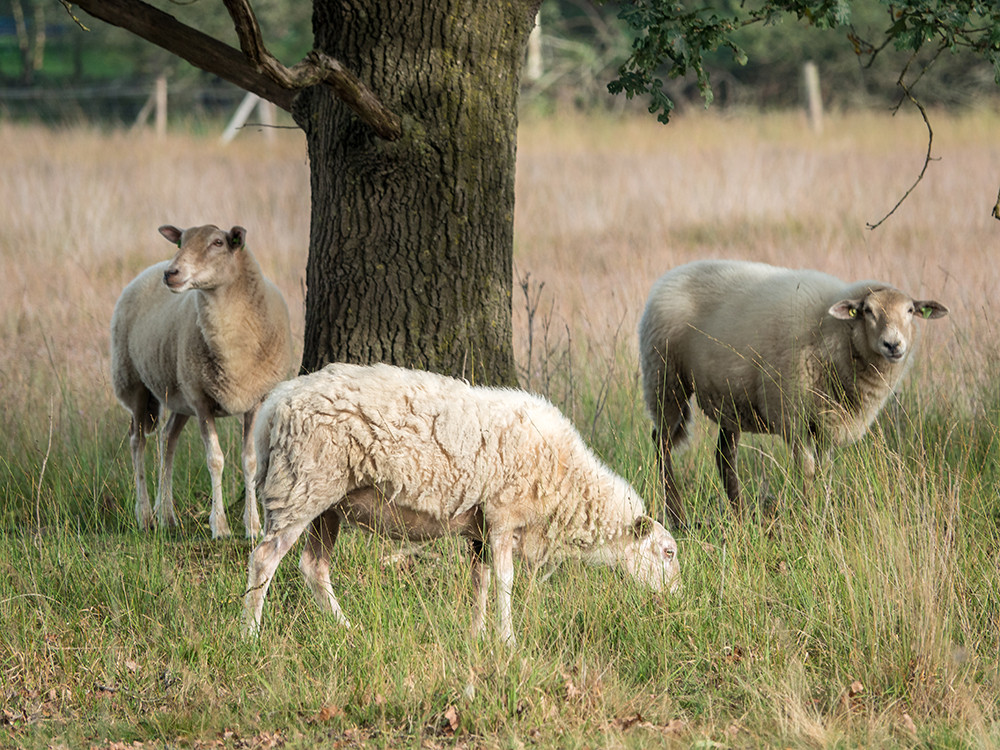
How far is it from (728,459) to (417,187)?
2.39 m

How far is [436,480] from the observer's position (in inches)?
151

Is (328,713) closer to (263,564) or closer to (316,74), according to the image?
(263,564)

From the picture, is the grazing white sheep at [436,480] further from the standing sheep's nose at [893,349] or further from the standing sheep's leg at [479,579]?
the standing sheep's nose at [893,349]

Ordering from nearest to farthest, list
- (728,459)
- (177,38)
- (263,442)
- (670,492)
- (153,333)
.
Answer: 1. (263,442)
2. (177,38)
3. (670,492)
4. (153,333)
5. (728,459)

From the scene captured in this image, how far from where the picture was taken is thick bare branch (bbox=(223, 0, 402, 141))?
12.8 feet

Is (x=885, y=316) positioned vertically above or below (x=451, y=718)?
above

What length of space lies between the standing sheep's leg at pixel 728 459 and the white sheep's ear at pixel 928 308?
1.13 meters

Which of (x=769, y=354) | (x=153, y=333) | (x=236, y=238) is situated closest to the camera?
(x=236, y=238)

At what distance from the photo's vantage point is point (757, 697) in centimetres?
338

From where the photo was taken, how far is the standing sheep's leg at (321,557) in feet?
13.1

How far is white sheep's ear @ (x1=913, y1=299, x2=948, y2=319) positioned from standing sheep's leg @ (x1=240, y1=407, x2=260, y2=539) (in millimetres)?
3159

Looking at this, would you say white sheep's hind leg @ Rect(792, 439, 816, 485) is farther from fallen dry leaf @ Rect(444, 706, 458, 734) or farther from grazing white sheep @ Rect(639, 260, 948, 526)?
fallen dry leaf @ Rect(444, 706, 458, 734)

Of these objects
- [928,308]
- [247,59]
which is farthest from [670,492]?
[247,59]

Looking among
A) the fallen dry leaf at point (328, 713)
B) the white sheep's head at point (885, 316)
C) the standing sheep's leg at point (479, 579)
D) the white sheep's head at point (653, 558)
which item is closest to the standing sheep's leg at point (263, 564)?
the fallen dry leaf at point (328, 713)
